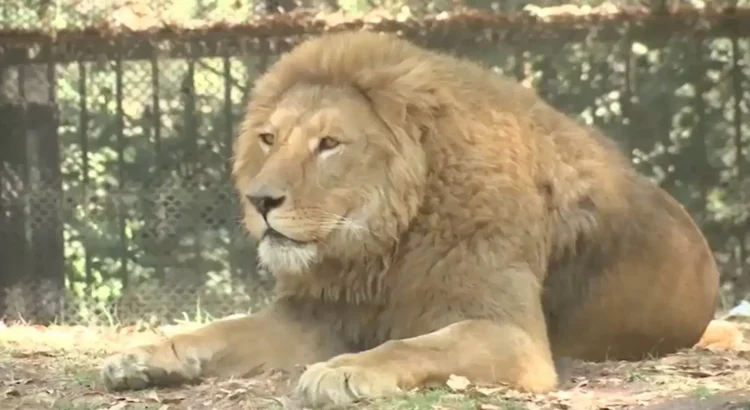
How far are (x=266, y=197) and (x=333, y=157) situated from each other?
306mm

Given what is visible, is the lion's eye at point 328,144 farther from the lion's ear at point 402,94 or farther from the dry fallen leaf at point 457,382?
the dry fallen leaf at point 457,382

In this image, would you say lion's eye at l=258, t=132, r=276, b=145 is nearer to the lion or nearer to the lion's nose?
the lion

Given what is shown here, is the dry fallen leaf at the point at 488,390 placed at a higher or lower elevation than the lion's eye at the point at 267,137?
lower

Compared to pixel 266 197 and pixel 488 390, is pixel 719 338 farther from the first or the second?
pixel 266 197

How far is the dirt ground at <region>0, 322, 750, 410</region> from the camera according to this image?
2957mm

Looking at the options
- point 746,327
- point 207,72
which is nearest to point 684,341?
point 746,327

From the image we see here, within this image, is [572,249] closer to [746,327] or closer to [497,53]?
[746,327]

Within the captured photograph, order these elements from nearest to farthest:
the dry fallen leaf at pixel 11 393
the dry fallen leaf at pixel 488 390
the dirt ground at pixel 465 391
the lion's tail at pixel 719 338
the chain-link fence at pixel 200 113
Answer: the dirt ground at pixel 465 391 < the dry fallen leaf at pixel 488 390 < the dry fallen leaf at pixel 11 393 < the lion's tail at pixel 719 338 < the chain-link fence at pixel 200 113

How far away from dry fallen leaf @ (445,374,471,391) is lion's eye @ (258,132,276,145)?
1.09 metres

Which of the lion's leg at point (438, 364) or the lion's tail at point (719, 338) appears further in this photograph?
the lion's tail at point (719, 338)

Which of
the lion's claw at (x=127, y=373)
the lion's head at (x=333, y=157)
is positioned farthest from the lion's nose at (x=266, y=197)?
the lion's claw at (x=127, y=373)

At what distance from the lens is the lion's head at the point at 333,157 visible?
11.3 feet

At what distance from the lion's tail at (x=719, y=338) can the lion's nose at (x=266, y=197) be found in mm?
2125

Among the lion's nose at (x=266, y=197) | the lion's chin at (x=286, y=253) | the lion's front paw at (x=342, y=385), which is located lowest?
the lion's front paw at (x=342, y=385)
